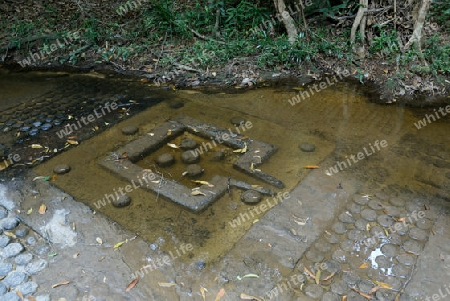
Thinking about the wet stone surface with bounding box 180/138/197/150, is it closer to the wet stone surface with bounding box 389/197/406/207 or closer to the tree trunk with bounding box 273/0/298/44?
the wet stone surface with bounding box 389/197/406/207

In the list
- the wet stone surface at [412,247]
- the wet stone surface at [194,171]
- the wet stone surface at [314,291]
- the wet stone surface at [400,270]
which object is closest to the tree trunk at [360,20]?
the wet stone surface at [194,171]

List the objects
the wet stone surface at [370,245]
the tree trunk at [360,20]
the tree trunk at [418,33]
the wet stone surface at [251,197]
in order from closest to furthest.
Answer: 1. the wet stone surface at [370,245]
2. the wet stone surface at [251,197]
3. the tree trunk at [418,33]
4. the tree trunk at [360,20]

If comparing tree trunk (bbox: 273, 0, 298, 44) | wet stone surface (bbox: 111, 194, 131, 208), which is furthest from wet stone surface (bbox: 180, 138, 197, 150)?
tree trunk (bbox: 273, 0, 298, 44)

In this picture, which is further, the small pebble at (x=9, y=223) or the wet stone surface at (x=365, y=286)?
the small pebble at (x=9, y=223)

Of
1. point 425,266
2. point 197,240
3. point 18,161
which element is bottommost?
point 425,266

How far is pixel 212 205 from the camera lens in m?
3.33

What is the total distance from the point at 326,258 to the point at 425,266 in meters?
0.65

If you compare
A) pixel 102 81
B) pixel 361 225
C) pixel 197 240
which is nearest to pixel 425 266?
pixel 361 225

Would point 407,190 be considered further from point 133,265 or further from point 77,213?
point 77,213

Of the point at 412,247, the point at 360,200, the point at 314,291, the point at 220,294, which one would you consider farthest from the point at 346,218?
the point at 220,294

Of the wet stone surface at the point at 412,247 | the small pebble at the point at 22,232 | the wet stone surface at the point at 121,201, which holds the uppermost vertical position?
the small pebble at the point at 22,232

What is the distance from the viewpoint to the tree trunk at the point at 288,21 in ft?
19.5

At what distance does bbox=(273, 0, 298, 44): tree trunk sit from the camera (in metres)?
5.93

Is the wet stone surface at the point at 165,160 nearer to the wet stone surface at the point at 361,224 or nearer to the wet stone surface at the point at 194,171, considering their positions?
the wet stone surface at the point at 194,171
